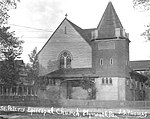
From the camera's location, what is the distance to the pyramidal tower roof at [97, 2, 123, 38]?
54312mm

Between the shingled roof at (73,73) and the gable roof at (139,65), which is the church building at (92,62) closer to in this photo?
the shingled roof at (73,73)

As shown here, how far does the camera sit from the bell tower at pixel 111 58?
52.1 m

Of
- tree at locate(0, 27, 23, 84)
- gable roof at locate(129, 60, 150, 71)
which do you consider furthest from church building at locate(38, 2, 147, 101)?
gable roof at locate(129, 60, 150, 71)

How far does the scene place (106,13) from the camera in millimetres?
56719

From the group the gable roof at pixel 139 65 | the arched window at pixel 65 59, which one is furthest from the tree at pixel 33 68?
the gable roof at pixel 139 65

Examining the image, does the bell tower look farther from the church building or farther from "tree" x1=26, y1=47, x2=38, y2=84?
"tree" x1=26, y1=47, x2=38, y2=84

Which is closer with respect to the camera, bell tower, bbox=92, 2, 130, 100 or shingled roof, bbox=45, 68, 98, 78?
bell tower, bbox=92, 2, 130, 100

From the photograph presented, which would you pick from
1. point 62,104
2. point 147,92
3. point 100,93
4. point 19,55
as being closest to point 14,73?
point 19,55

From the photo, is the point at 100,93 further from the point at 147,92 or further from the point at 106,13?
the point at 147,92

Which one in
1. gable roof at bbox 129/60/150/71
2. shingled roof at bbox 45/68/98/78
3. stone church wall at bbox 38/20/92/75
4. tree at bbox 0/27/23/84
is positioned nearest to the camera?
tree at bbox 0/27/23/84

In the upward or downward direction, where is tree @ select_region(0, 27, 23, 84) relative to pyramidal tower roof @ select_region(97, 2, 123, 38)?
downward

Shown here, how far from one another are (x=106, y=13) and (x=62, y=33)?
9.91 meters

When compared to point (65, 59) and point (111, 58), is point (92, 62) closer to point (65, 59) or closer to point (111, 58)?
point (111, 58)

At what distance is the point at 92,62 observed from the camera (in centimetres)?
5609
